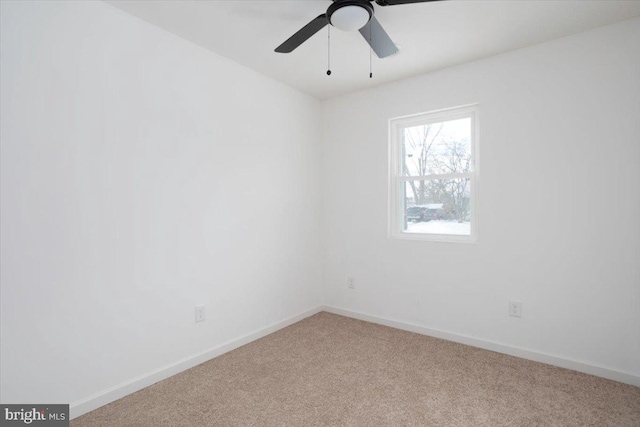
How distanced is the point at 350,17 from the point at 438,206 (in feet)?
6.43

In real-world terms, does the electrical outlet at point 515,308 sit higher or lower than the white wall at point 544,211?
lower

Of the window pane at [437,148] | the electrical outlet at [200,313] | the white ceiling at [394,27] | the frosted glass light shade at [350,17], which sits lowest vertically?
the electrical outlet at [200,313]

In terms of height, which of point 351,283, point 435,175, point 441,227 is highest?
point 435,175

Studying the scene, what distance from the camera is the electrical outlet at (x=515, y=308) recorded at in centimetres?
268

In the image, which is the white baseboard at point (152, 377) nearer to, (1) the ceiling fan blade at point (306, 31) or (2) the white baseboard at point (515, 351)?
(2) the white baseboard at point (515, 351)

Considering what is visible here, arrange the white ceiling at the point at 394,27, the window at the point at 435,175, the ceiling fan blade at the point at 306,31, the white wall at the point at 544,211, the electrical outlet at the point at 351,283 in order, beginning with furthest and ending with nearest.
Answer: the electrical outlet at the point at 351,283
the window at the point at 435,175
the white wall at the point at 544,211
the white ceiling at the point at 394,27
the ceiling fan blade at the point at 306,31

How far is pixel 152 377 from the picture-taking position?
7.47ft

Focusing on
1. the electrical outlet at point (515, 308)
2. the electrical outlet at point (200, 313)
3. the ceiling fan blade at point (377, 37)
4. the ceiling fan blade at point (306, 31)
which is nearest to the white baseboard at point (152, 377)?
the electrical outlet at point (200, 313)

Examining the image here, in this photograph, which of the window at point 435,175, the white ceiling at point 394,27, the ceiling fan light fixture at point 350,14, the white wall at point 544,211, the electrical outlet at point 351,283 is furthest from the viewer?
the electrical outlet at point 351,283

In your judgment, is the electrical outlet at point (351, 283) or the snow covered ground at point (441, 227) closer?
the snow covered ground at point (441, 227)

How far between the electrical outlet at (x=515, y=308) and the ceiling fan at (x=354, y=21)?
2148 millimetres

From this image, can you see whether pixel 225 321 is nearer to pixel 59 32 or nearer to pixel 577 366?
pixel 59 32

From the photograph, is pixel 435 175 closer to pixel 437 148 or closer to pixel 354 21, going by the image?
pixel 437 148

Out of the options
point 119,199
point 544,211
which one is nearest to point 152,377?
point 119,199
